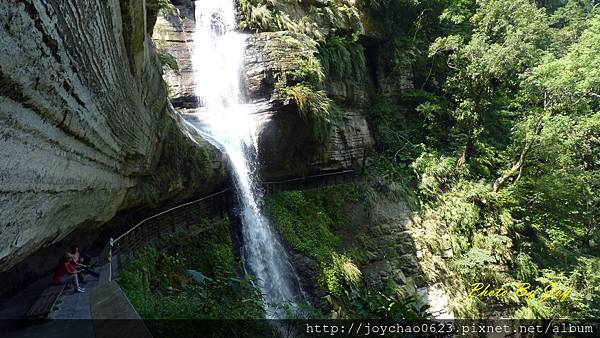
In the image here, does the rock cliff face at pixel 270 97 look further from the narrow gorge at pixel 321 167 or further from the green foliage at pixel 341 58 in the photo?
the green foliage at pixel 341 58

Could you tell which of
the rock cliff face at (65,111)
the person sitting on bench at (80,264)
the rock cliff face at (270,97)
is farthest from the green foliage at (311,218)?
the rock cliff face at (65,111)

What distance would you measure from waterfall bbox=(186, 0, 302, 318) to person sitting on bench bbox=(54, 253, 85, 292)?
5.06 metres

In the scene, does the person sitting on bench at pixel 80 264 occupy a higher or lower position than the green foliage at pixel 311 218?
higher

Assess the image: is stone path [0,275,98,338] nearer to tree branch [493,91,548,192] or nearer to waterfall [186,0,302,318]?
waterfall [186,0,302,318]

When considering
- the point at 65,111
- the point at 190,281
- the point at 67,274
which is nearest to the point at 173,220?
the point at 190,281

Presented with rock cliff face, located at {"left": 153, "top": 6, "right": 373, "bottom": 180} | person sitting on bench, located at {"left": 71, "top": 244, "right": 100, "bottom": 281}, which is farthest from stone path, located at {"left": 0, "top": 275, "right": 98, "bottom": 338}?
rock cliff face, located at {"left": 153, "top": 6, "right": 373, "bottom": 180}

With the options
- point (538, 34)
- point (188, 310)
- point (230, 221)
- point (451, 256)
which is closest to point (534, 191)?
point (451, 256)

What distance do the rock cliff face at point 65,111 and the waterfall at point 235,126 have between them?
5821 mm

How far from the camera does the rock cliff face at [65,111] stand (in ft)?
5.98

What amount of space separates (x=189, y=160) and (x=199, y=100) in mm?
5291

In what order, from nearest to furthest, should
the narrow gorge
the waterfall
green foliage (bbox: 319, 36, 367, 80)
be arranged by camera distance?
the narrow gorge → the waterfall → green foliage (bbox: 319, 36, 367, 80)

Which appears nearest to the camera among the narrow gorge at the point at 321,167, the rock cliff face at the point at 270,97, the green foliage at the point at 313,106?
the narrow gorge at the point at 321,167

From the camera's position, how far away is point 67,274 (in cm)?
546

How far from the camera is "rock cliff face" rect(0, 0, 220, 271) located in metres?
1.82
